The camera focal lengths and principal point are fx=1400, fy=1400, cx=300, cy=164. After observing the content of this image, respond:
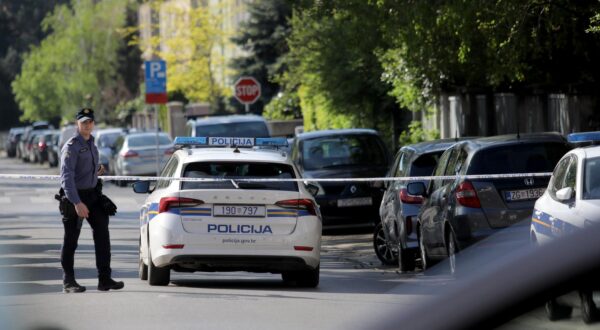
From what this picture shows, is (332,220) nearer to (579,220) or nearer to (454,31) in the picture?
(454,31)

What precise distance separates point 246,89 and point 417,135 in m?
10.9

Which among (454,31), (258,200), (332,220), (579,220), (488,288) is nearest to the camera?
(488,288)

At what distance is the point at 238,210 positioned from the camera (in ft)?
40.7

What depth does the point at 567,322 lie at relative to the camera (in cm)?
241

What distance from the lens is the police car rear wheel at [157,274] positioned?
42.2ft

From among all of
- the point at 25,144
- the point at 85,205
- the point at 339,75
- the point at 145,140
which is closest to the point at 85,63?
the point at 25,144

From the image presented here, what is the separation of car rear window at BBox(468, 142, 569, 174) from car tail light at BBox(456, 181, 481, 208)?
16 cm

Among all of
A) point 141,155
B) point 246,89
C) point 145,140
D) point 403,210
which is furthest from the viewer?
point 145,140

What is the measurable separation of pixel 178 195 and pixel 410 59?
9163mm

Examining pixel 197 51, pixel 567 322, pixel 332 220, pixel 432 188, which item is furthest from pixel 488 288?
pixel 197 51

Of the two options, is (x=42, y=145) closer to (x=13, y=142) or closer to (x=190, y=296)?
(x=13, y=142)

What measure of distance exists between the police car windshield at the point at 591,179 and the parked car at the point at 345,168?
1017 centimetres

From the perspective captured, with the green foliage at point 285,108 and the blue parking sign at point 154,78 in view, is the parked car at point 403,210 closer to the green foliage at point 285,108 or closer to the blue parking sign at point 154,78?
the blue parking sign at point 154,78

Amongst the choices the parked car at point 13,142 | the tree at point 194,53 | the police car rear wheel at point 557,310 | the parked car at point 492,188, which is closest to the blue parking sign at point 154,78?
the parked car at point 492,188
